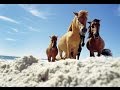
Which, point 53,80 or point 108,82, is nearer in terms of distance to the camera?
point 108,82

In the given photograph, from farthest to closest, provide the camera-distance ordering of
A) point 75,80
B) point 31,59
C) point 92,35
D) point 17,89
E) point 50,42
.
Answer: point 50,42 → point 92,35 → point 31,59 → point 75,80 → point 17,89

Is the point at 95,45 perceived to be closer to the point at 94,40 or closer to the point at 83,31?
the point at 94,40

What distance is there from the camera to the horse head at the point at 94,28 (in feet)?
25.2

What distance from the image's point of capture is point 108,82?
4805 millimetres

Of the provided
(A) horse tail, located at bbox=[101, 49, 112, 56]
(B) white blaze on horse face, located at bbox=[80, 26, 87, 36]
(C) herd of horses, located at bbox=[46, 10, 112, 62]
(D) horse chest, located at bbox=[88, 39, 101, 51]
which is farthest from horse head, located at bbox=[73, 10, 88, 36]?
(A) horse tail, located at bbox=[101, 49, 112, 56]

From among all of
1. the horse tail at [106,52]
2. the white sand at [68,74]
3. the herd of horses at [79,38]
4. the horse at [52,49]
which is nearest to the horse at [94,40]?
the herd of horses at [79,38]

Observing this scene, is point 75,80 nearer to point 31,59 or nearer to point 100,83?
point 100,83

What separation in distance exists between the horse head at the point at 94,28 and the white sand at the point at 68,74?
172 centimetres

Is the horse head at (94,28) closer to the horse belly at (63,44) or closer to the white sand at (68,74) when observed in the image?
the horse belly at (63,44)

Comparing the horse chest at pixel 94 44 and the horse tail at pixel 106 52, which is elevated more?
→ the horse chest at pixel 94 44

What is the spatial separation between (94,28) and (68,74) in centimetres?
272

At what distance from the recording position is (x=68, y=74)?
5.27 meters
